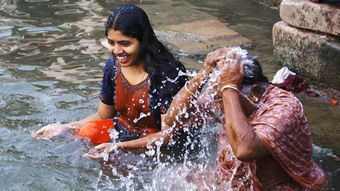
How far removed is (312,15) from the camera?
5414 mm

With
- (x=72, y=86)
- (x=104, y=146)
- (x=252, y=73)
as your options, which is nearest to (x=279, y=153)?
(x=252, y=73)

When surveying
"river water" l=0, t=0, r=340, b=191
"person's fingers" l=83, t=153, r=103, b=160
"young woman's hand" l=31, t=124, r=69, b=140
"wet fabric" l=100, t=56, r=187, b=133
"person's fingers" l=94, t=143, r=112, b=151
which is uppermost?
"wet fabric" l=100, t=56, r=187, b=133

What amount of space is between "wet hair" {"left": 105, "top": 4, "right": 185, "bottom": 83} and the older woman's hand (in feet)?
3.58

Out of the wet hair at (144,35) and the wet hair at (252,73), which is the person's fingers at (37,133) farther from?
the wet hair at (252,73)

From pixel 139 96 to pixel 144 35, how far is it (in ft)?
1.45

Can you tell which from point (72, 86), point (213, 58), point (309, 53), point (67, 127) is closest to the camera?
point (213, 58)

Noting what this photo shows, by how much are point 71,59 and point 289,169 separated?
4312 mm

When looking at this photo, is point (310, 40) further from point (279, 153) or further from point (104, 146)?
point (279, 153)

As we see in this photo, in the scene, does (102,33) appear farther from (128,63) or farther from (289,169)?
(289,169)

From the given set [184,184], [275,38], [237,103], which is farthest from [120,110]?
[275,38]

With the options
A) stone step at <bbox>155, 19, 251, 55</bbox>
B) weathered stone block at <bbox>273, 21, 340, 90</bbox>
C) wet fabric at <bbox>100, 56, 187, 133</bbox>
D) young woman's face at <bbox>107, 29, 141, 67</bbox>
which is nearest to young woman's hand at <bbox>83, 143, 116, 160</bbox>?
wet fabric at <bbox>100, 56, 187, 133</bbox>

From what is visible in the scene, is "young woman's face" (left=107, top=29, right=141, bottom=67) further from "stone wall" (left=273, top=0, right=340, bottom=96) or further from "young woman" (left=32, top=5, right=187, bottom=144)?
"stone wall" (left=273, top=0, right=340, bottom=96)

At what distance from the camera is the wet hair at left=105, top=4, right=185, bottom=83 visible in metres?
3.73

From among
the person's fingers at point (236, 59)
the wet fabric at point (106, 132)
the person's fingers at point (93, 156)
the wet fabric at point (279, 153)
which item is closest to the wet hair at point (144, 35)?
the wet fabric at point (106, 132)
